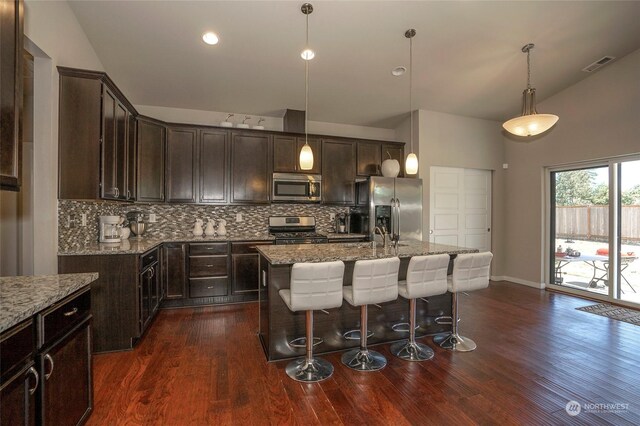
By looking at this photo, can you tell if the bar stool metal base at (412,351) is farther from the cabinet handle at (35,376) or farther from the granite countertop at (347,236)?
the cabinet handle at (35,376)

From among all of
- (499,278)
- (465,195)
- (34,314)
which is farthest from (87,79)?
(499,278)

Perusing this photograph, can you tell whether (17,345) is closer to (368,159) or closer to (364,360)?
(364,360)

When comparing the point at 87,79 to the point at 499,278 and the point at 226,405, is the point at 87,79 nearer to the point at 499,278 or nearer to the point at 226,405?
the point at 226,405

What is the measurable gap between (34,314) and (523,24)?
490 centimetres

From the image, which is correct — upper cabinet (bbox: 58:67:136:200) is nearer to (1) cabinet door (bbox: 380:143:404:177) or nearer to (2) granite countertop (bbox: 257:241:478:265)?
(2) granite countertop (bbox: 257:241:478:265)

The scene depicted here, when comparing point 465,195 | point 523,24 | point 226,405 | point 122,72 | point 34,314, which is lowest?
point 226,405

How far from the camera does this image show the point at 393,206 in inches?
189

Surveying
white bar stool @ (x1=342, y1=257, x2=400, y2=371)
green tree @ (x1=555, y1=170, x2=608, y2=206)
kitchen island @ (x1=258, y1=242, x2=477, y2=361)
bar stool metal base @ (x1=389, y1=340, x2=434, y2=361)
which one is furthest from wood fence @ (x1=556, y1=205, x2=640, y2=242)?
white bar stool @ (x1=342, y1=257, x2=400, y2=371)

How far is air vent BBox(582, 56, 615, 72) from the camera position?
4.15 meters

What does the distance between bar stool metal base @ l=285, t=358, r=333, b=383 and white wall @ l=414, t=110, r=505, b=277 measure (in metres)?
3.38

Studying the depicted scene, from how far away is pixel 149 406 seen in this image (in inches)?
80.5

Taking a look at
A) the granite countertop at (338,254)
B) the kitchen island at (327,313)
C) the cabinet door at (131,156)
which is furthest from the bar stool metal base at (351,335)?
the cabinet door at (131,156)

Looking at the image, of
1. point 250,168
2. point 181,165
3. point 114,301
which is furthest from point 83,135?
point 250,168

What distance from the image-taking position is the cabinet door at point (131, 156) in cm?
349
